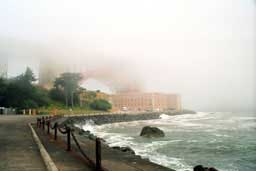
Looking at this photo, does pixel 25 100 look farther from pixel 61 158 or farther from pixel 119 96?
pixel 119 96

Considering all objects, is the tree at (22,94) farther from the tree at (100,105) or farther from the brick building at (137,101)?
the brick building at (137,101)

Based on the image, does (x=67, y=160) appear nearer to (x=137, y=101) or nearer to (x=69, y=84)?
(x=69, y=84)

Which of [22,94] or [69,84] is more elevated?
[69,84]

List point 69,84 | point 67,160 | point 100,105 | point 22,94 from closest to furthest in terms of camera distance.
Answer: point 67,160, point 22,94, point 69,84, point 100,105

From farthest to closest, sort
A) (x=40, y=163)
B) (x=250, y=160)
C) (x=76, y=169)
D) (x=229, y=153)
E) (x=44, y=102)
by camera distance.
Result: 1. (x=44, y=102)
2. (x=229, y=153)
3. (x=250, y=160)
4. (x=40, y=163)
5. (x=76, y=169)

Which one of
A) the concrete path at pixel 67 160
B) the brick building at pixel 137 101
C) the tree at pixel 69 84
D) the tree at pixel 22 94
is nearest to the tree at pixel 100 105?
the tree at pixel 69 84

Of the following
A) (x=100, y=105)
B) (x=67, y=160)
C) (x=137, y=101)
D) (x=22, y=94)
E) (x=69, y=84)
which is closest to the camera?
(x=67, y=160)

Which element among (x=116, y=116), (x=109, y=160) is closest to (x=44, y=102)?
(x=116, y=116)

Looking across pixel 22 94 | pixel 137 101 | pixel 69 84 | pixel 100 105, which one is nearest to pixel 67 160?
pixel 22 94

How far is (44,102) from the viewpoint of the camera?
7106cm

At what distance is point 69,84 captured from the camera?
269 feet

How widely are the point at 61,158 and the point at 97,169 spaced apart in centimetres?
253

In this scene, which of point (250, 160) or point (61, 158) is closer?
point (61, 158)

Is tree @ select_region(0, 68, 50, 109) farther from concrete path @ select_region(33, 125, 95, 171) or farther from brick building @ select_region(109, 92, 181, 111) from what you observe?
brick building @ select_region(109, 92, 181, 111)
